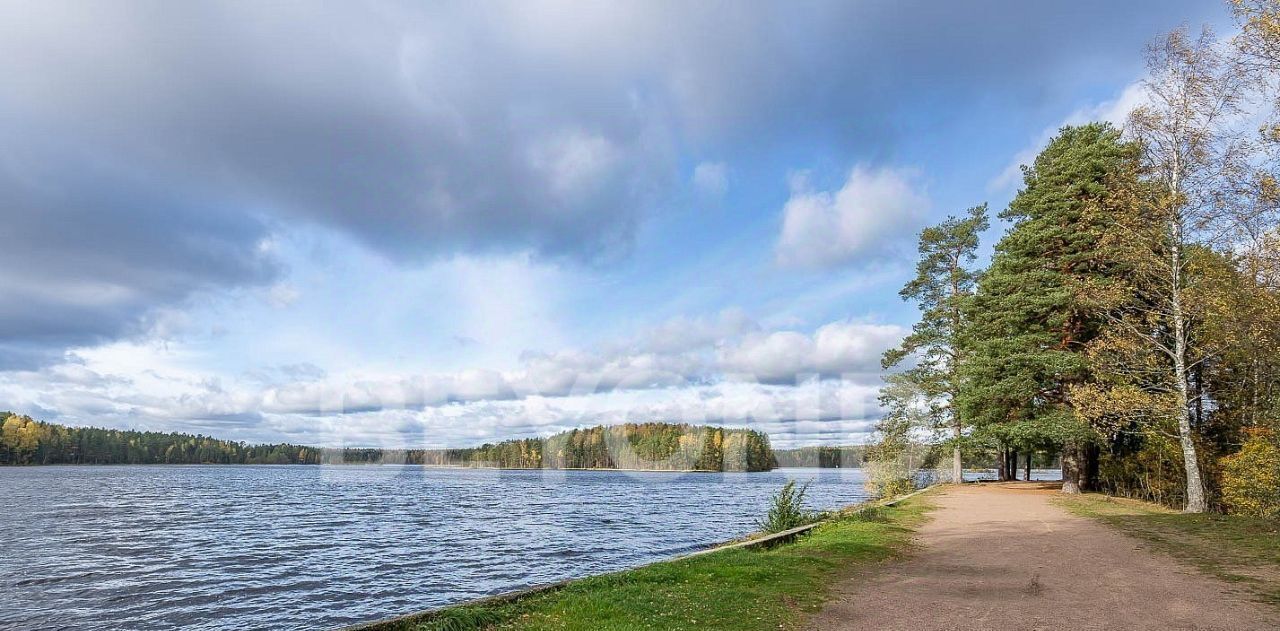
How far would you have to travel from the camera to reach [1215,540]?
15.5 metres

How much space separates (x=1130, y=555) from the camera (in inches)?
547

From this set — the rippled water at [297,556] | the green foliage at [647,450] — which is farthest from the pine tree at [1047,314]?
the green foliage at [647,450]

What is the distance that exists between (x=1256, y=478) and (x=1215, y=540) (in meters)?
4.14

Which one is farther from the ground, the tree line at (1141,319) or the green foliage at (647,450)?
the tree line at (1141,319)

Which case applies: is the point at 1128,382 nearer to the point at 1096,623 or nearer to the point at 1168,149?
the point at 1168,149

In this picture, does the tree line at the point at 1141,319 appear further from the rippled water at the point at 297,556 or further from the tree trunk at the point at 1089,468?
the rippled water at the point at 297,556

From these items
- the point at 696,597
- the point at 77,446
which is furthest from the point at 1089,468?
the point at 77,446

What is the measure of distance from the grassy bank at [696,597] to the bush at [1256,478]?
423 inches

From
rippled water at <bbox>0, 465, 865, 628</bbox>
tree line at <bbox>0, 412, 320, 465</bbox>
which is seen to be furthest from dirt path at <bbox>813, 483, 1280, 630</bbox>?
tree line at <bbox>0, 412, 320, 465</bbox>

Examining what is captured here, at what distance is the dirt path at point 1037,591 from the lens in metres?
8.95

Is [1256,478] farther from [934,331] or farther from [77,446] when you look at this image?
[77,446]

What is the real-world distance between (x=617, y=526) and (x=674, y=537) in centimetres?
519

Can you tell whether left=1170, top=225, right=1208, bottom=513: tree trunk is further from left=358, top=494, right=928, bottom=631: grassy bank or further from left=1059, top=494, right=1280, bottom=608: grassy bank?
left=358, top=494, right=928, bottom=631: grassy bank

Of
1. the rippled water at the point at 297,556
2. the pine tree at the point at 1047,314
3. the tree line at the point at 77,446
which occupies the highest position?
the pine tree at the point at 1047,314
